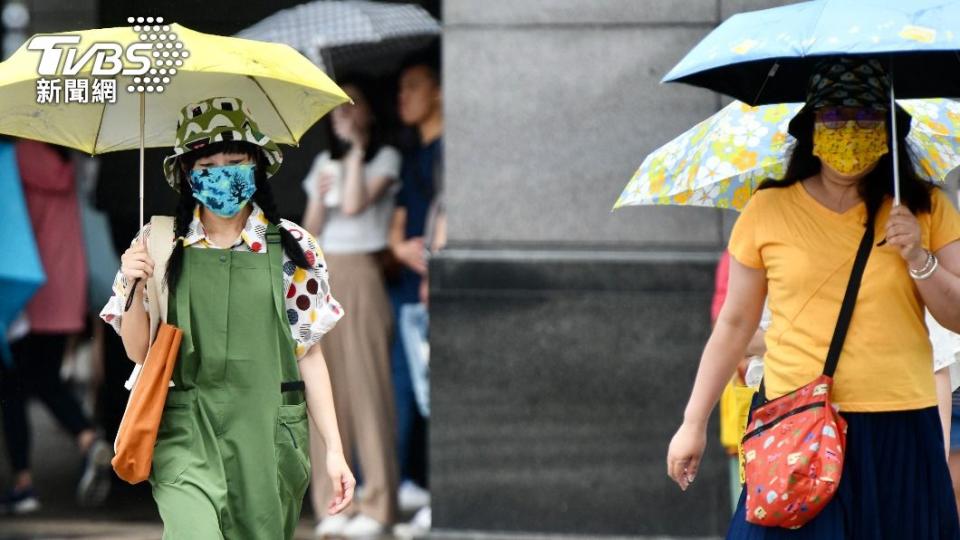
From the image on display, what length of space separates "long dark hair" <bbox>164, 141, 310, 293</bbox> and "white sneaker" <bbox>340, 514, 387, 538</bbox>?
3.87 meters

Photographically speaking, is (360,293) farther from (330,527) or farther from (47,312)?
(47,312)

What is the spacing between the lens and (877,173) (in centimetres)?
471

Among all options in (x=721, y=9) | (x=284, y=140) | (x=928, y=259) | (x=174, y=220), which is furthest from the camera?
(x=721, y=9)

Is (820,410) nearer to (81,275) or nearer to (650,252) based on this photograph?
(650,252)

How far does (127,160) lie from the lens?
9.41 m

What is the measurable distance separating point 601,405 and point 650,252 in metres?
0.72

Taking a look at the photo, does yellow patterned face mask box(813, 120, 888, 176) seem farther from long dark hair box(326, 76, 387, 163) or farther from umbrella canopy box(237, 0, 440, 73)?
long dark hair box(326, 76, 387, 163)

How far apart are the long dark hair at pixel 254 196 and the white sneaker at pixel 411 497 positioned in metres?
3.99

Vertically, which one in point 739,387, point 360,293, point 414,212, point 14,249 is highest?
point 739,387

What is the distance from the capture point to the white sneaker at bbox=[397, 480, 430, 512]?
891 centimetres

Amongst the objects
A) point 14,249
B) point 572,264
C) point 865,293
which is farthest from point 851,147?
point 14,249

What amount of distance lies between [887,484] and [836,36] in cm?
117

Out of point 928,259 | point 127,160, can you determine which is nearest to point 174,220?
point 928,259

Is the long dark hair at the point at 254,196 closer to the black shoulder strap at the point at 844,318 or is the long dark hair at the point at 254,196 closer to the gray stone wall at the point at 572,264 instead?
the black shoulder strap at the point at 844,318
